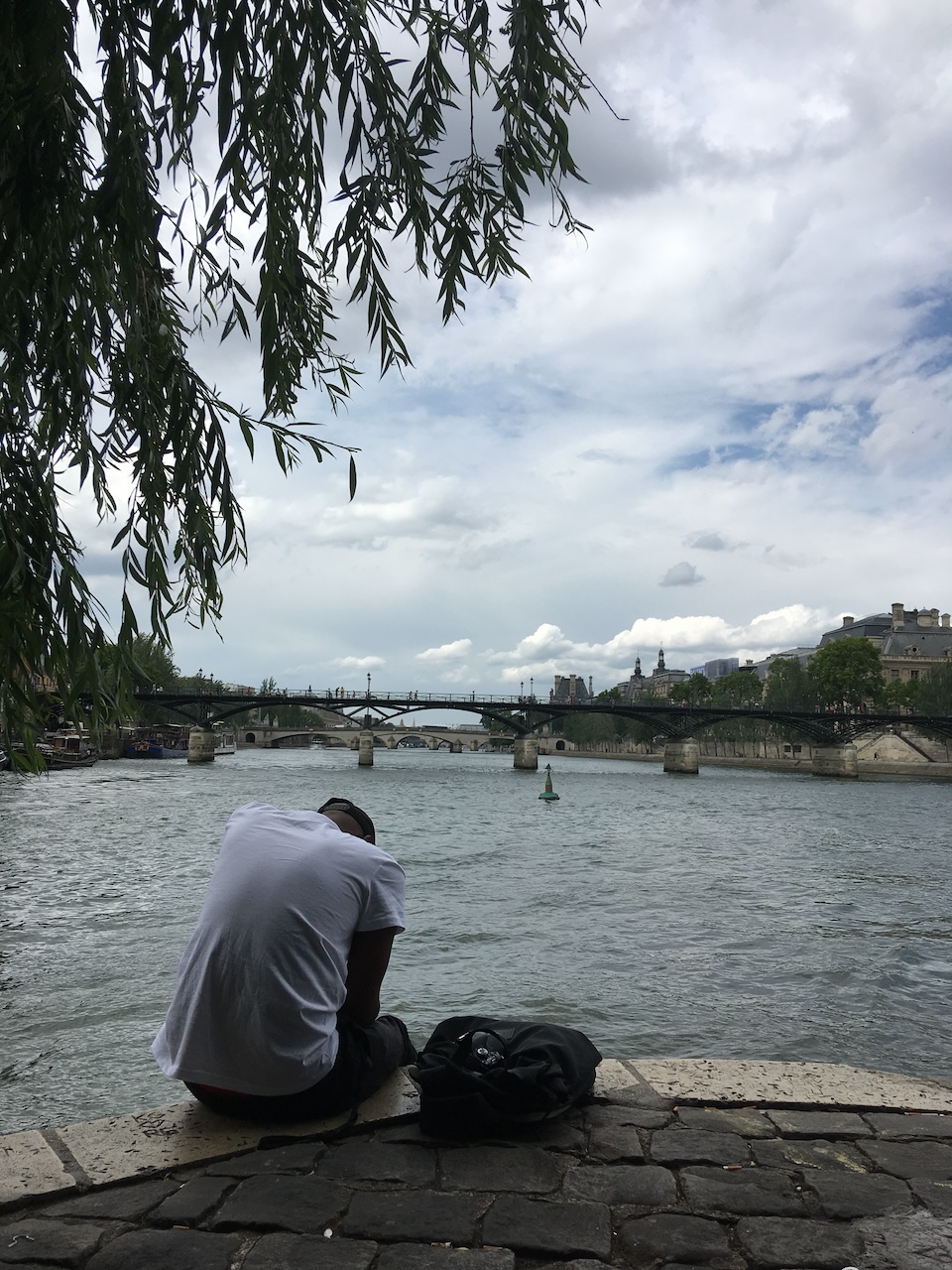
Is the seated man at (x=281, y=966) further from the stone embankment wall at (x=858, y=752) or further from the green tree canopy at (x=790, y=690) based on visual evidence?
the green tree canopy at (x=790, y=690)

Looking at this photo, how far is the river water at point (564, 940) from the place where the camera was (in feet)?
23.5

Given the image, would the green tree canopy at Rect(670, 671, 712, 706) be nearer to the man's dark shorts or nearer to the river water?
the river water

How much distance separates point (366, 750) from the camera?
264ft

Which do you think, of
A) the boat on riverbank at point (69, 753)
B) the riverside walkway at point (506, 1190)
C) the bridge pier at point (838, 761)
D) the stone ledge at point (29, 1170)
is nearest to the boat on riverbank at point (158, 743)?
the boat on riverbank at point (69, 753)

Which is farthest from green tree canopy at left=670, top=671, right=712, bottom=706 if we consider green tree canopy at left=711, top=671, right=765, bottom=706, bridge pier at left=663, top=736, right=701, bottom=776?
bridge pier at left=663, top=736, right=701, bottom=776

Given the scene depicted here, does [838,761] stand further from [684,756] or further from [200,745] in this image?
[200,745]

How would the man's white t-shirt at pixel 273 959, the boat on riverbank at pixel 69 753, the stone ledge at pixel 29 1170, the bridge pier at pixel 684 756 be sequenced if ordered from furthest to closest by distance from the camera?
1. the bridge pier at pixel 684 756
2. the boat on riverbank at pixel 69 753
3. the man's white t-shirt at pixel 273 959
4. the stone ledge at pixel 29 1170

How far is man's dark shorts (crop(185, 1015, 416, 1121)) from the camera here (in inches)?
132

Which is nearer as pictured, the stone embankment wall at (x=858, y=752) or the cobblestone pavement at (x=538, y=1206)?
the cobblestone pavement at (x=538, y=1206)

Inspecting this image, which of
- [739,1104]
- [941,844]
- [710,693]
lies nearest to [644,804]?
[941,844]

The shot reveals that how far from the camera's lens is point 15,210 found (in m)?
2.88

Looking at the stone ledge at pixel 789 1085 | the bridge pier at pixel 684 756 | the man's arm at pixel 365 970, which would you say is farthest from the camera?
the bridge pier at pixel 684 756

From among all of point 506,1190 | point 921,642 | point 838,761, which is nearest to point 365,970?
point 506,1190

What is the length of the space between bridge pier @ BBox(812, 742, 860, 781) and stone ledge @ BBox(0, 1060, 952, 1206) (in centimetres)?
7404
